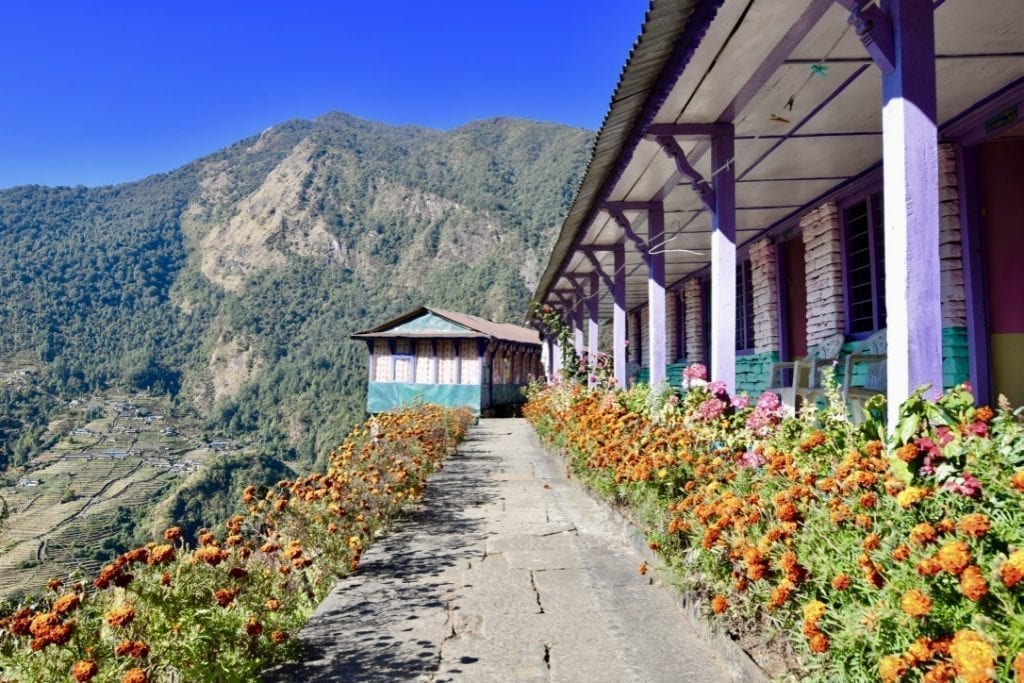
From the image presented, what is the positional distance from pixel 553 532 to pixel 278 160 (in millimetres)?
126377

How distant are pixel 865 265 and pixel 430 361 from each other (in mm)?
16877

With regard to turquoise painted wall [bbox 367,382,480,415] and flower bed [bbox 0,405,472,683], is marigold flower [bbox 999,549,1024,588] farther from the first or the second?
turquoise painted wall [bbox 367,382,480,415]

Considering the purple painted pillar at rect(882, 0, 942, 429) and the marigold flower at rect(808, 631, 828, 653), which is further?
the purple painted pillar at rect(882, 0, 942, 429)

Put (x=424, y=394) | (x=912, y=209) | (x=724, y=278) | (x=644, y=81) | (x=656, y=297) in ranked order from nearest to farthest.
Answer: (x=912, y=209) < (x=644, y=81) < (x=724, y=278) < (x=656, y=297) < (x=424, y=394)

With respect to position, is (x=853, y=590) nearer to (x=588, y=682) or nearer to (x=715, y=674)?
(x=715, y=674)

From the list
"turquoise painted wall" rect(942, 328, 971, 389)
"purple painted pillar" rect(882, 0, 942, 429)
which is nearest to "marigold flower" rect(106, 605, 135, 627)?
"purple painted pillar" rect(882, 0, 942, 429)

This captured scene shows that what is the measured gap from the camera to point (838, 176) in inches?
284

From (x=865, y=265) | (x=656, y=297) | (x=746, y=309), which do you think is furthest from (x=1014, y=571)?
(x=746, y=309)

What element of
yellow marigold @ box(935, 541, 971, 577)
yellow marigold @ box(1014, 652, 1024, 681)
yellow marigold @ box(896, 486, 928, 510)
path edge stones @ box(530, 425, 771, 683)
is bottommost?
path edge stones @ box(530, 425, 771, 683)

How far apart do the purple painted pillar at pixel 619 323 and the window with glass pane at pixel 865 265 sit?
115 inches

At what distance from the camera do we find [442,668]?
8.85ft

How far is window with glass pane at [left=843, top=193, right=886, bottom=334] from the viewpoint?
709 cm

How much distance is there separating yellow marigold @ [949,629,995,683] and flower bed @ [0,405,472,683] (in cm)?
193

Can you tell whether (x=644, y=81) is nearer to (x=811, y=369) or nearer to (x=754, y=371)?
(x=811, y=369)
